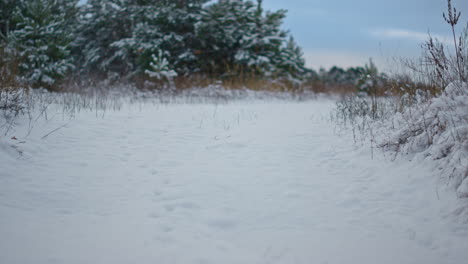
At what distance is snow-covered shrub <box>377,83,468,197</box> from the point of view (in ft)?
10.1

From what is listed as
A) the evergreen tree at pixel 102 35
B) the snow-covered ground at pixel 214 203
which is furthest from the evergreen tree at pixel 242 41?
the snow-covered ground at pixel 214 203

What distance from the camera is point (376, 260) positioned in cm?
226

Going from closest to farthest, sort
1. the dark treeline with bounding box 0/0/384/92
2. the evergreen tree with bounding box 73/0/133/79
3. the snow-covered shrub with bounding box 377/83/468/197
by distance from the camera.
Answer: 1. the snow-covered shrub with bounding box 377/83/468/197
2. the dark treeline with bounding box 0/0/384/92
3. the evergreen tree with bounding box 73/0/133/79

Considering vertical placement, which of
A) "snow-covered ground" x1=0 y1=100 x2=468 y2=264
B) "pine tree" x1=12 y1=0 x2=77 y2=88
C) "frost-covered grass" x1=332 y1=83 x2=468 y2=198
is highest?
"pine tree" x1=12 y1=0 x2=77 y2=88

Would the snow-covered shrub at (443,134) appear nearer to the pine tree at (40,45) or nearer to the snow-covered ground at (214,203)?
the snow-covered ground at (214,203)

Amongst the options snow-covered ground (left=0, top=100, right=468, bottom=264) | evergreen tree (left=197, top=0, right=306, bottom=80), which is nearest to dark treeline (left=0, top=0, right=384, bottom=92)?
evergreen tree (left=197, top=0, right=306, bottom=80)

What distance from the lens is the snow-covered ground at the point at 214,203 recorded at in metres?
2.35

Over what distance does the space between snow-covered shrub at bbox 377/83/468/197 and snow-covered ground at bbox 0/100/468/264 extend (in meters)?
0.21

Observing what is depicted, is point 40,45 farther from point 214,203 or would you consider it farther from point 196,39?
point 214,203

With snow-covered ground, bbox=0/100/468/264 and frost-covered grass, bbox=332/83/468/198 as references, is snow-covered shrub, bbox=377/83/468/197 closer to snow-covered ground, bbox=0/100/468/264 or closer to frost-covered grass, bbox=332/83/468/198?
frost-covered grass, bbox=332/83/468/198

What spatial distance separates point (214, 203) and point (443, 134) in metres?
3.00

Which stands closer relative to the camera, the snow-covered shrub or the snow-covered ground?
the snow-covered ground

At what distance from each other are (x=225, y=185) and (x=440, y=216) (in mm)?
2322

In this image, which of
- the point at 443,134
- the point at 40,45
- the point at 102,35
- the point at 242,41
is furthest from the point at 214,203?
the point at 102,35
